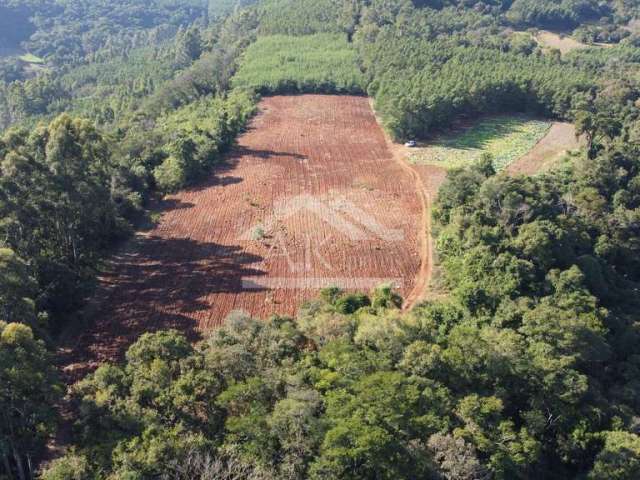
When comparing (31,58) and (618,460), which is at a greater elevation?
(31,58)

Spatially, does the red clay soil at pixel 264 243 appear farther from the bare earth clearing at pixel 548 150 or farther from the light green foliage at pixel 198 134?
the bare earth clearing at pixel 548 150

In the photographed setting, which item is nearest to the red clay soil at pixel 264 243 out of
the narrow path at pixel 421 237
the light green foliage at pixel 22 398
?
the narrow path at pixel 421 237

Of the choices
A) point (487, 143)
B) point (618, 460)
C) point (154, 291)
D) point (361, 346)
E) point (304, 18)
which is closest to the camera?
point (618, 460)

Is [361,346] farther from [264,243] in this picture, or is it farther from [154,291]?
[264,243]

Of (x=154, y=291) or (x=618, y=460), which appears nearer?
(x=618, y=460)

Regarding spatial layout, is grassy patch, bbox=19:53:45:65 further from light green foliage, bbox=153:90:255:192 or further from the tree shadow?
the tree shadow

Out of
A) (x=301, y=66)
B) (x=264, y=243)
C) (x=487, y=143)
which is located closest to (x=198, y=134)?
(x=264, y=243)
